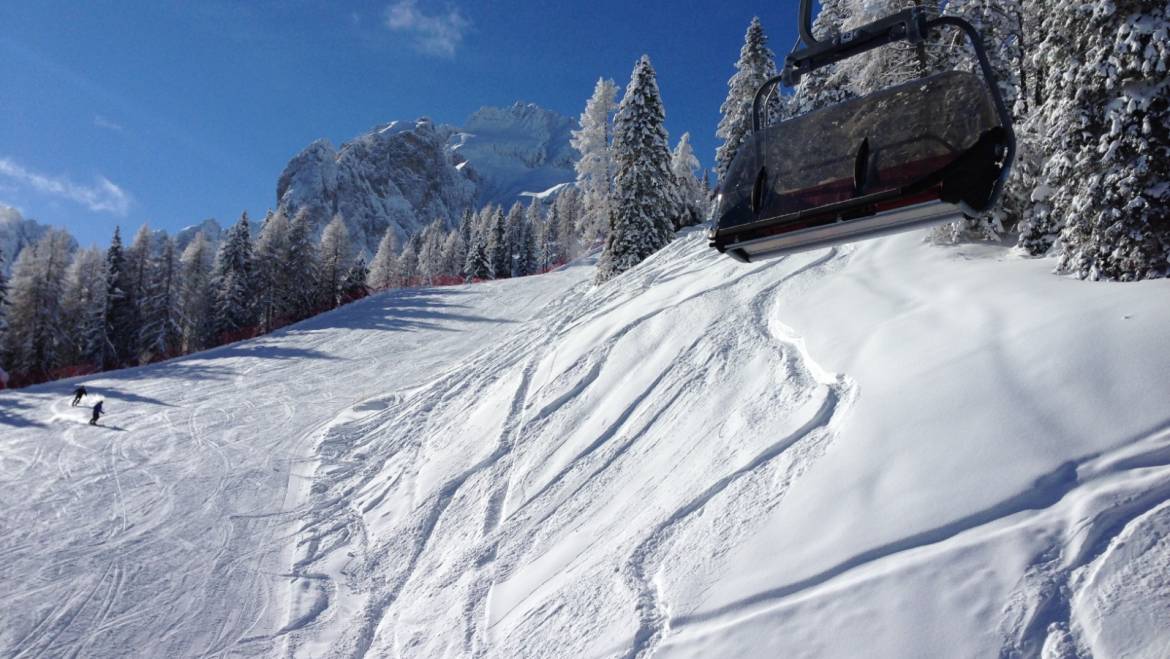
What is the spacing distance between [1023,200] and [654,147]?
19288 mm

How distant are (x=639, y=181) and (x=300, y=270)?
3341 cm

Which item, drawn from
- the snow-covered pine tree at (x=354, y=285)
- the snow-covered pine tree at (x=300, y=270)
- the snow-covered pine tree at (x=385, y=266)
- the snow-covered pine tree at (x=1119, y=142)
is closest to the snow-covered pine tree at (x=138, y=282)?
the snow-covered pine tree at (x=300, y=270)

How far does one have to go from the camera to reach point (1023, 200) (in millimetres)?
11492

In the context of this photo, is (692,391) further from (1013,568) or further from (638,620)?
(1013,568)

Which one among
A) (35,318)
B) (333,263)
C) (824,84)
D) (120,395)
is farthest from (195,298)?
(824,84)

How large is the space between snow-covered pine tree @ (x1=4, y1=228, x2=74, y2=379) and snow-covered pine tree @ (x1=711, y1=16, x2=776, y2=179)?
42747mm

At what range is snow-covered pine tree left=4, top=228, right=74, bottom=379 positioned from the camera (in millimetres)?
42906

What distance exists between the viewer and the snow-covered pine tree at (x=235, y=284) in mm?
48812

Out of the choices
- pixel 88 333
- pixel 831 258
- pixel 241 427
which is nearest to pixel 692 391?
pixel 831 258

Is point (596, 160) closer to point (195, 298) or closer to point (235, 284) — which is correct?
point (235, 284)

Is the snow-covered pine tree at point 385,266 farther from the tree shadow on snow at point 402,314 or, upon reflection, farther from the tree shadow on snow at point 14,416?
the tree shadow on snow at point 14,416

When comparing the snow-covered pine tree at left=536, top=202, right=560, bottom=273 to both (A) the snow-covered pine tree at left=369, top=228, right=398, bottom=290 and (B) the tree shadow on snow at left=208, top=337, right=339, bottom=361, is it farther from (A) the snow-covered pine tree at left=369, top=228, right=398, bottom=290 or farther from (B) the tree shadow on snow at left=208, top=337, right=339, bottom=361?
(B) the tree shadow on snow at left=208, top=337, right=339, bottom=361

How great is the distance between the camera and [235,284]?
1932 inches

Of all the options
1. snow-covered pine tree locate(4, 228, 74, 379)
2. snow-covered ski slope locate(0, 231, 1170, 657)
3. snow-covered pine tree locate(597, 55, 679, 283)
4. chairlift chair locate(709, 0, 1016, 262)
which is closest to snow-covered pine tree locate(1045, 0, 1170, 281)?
snow-covered ski slope locate(0, 231, 1170, 657)
